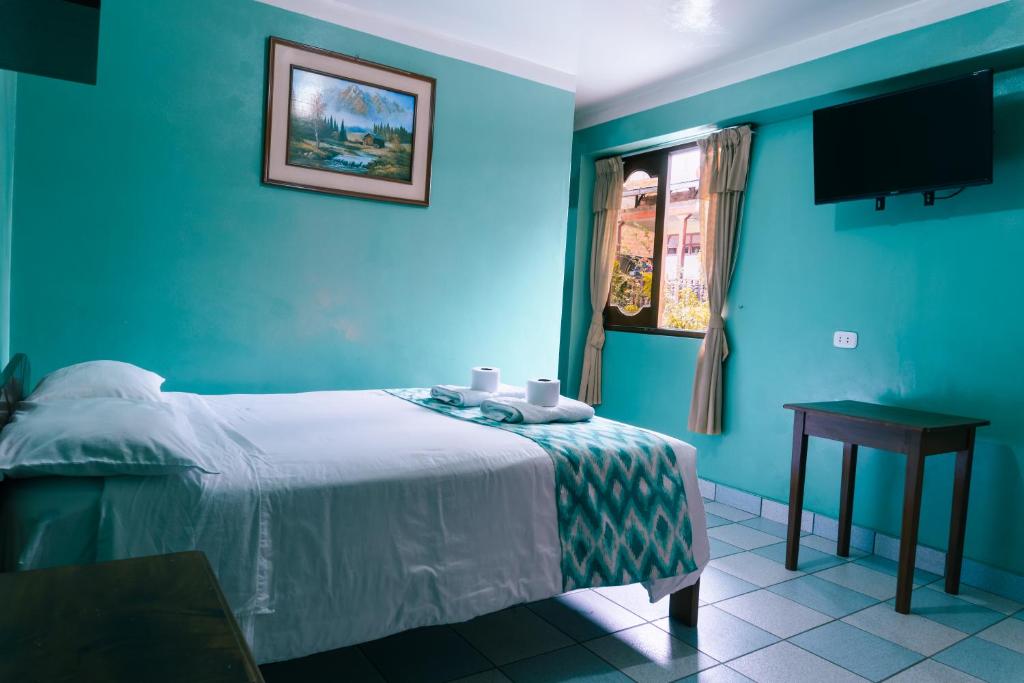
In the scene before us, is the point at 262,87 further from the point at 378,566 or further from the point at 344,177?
the point at 378,566

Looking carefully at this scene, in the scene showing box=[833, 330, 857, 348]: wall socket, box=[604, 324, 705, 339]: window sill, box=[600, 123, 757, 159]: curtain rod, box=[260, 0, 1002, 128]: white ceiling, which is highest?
box=[260, 0, 1002, 128]: white ceiling

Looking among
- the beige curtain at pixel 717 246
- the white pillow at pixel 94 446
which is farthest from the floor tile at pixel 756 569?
the white pillow at pixel 94 446

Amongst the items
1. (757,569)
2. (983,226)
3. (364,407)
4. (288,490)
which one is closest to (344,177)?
(364,407)

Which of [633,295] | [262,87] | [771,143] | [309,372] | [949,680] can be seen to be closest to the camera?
[949,680]

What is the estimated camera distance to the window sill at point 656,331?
4.32 m

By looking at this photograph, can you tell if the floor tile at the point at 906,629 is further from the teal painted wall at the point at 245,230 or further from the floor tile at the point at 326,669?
the teal painted wall at the point at 245,230

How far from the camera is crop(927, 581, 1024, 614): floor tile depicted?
8.84 ft

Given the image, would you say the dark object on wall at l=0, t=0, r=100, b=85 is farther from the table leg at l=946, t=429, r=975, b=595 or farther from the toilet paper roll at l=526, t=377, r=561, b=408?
the table leg at l=946, t=429, r=975, b=595

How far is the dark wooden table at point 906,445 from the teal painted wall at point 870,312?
0.19m

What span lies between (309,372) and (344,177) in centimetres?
102

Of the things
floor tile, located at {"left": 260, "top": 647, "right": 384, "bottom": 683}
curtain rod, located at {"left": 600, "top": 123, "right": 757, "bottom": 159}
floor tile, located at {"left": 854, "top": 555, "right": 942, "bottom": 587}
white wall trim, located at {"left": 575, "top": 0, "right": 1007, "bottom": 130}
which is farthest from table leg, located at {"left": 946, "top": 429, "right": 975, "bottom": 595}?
floor tile, located at {"left": 260, "top": 647, "right": 384, "bottom": 683}

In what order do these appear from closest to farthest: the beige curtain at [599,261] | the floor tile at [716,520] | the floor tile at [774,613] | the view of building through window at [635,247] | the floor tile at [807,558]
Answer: the floor tile at [774,613], the floor tile at [807,558], the floor tile at [716,520], the view of building through window at [635,247], the beige curtain at [599,261]

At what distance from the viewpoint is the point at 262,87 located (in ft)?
10.2

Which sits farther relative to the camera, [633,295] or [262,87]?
[633,295]
